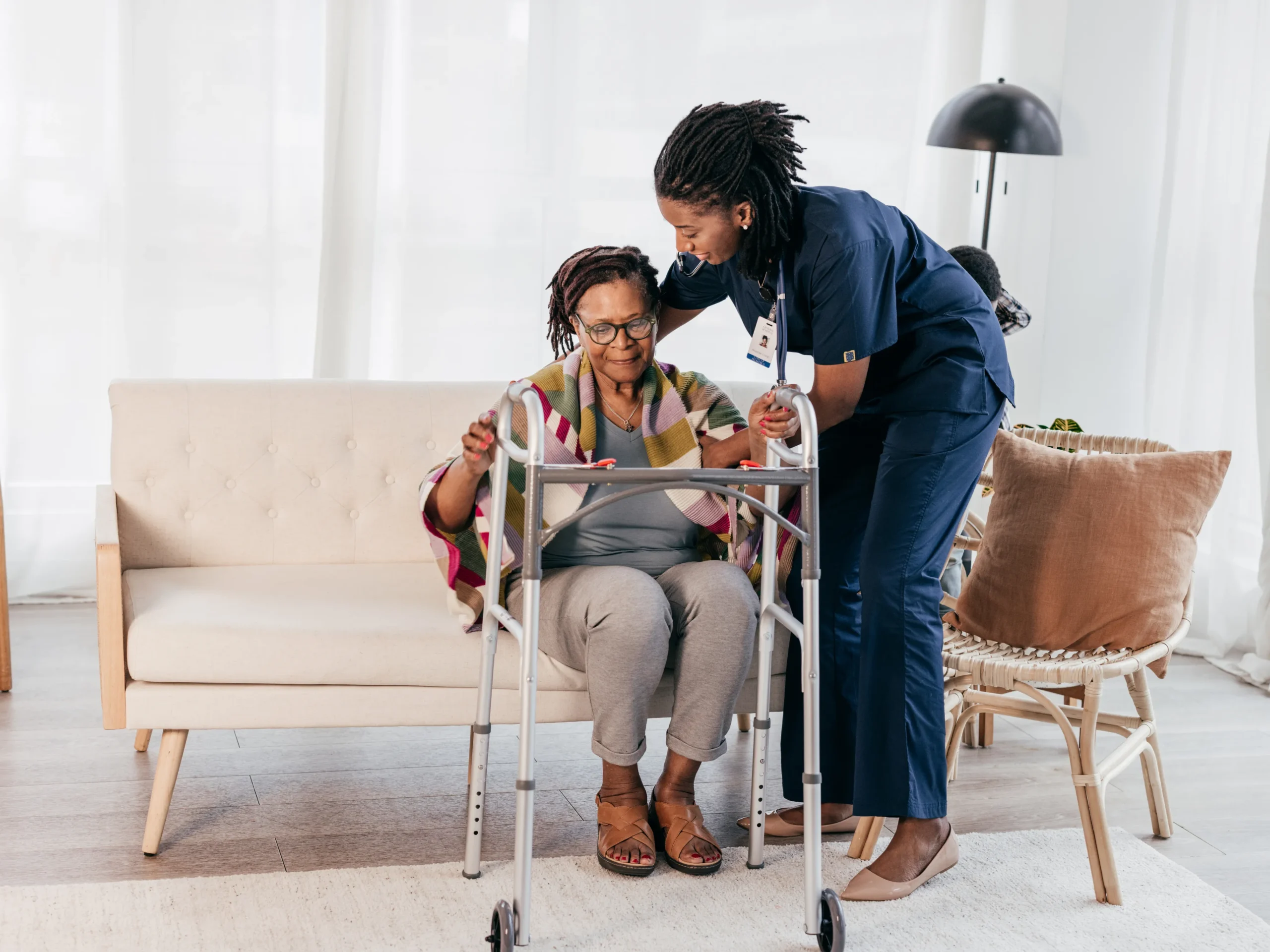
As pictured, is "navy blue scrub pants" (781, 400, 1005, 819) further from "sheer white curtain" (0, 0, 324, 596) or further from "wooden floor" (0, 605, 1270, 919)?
"sheer white curtain" (0, 0, 324, 596)

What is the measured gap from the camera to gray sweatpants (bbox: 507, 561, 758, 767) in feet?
6.42

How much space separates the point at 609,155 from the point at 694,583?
2.12m

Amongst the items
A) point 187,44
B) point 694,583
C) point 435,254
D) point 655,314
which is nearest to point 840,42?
point 435,254

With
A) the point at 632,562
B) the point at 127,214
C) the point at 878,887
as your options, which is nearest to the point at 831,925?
the point at 878,887

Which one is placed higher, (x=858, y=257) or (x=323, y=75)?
(x=323, y=75)

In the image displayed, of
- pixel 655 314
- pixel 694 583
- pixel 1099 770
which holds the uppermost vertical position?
pixel 655 314

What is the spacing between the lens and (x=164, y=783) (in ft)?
6.51

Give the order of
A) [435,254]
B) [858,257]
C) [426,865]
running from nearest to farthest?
[858,257] < [426,865] < [435,254]

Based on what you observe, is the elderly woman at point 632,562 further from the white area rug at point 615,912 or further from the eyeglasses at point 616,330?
the white area rug at point 615,912

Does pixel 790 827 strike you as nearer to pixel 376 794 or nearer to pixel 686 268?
pixel 376 794

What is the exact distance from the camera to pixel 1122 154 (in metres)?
3.79

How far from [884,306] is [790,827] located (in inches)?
36.7

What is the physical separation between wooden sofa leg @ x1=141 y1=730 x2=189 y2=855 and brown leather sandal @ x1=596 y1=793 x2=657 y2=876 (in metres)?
0.67

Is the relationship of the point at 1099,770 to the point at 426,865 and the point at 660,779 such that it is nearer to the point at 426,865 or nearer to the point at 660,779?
the point at 660,779
